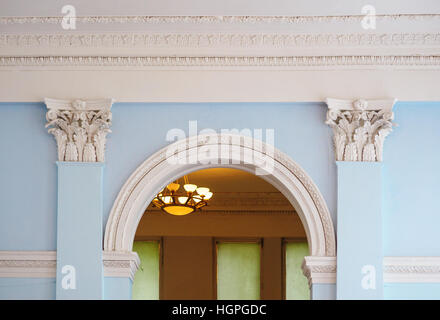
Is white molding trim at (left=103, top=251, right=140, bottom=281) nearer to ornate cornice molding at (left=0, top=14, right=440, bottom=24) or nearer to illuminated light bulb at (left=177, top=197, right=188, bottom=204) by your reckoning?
ornate cornice molding at (left=0, top=14, right=440, bottom=24)

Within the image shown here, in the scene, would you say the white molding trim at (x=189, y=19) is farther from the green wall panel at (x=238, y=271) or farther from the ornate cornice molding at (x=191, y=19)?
the green wall panel at (x=238, y=271)

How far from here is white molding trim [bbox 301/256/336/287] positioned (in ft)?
24.1

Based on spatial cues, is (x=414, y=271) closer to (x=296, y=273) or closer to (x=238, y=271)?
(x=296, y=273)

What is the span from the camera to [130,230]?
7523 millimetres

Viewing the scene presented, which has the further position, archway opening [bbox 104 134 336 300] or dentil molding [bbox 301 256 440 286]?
archway opening [bbox 104 134 336 300]

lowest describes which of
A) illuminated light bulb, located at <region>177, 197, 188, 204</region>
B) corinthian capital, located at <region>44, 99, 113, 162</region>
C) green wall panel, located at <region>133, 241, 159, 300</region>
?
green wall panel, located at <region>133, 241, 159, 300</region>

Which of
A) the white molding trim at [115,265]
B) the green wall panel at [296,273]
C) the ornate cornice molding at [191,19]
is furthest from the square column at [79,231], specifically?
the green wall panel at [296,273]

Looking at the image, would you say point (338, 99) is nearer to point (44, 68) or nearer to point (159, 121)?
point (159, 121)

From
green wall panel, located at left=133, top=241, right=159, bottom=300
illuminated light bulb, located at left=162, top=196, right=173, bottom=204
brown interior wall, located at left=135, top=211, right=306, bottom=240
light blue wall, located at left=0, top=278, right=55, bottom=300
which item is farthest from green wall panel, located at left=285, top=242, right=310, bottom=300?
light blue wall, located at left=0, top=278, right=55, bottom=300

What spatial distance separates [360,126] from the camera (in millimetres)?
7598

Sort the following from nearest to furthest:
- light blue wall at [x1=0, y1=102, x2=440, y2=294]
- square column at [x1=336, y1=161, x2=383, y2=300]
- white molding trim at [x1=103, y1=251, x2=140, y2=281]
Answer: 1. square column at [x1=336, y1=161, x2=383, y2=300]
2. white molding trim at [x1=103, y1=251, x2=140, y2=281]
3. light blue wall at [x1=0, y1=102, x2=440, y2=294]

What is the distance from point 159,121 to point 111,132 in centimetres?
43

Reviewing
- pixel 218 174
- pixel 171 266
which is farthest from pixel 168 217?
pixel 218 174

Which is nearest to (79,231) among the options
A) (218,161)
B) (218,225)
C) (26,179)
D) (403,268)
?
(26,179)
